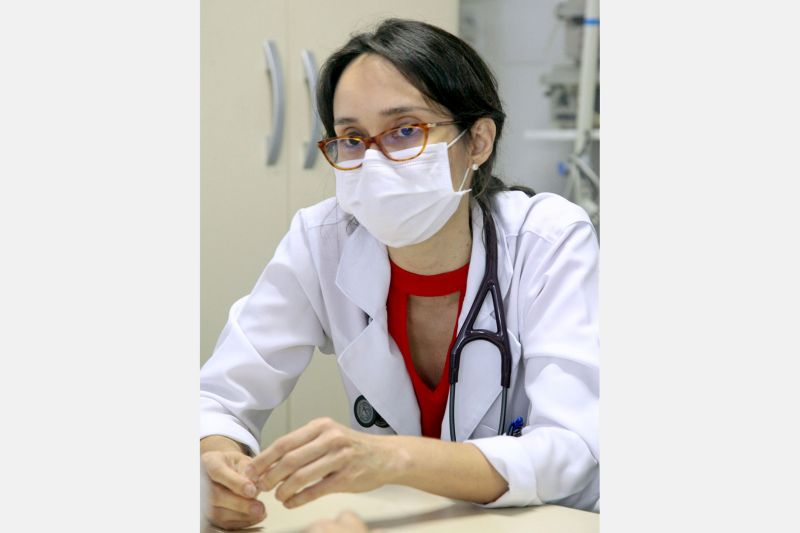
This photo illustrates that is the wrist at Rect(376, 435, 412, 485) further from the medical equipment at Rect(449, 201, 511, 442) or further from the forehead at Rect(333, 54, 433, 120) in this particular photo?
the forehead at Rect(333, 54, 433, 120)

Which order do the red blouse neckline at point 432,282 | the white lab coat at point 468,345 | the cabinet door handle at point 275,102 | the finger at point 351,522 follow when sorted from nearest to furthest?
the finger at point 351,522
the white lab coat at point 468,345
the red blouse neckline at point 432,282
the cabinet door handle at point 275,102

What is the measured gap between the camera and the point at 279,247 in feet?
3.92

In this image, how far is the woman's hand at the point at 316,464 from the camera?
0.72m

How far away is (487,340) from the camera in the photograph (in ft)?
3.39

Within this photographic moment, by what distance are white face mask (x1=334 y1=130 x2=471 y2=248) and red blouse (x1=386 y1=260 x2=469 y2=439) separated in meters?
0.07

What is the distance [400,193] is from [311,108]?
48 cm

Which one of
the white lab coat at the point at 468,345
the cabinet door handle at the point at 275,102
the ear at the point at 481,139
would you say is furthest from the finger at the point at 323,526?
the cabinet door handle at the point at 275,102

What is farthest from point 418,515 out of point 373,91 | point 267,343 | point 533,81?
point 533,81

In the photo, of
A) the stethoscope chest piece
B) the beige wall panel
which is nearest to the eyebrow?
the beige wall panel

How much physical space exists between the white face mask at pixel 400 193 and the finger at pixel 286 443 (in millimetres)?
398

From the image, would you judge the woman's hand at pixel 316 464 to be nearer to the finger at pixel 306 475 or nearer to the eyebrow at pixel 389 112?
the finger at pixel 306 475

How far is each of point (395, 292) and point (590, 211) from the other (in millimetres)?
1128

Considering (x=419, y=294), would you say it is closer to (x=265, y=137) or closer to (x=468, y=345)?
(x=468, y=345)
